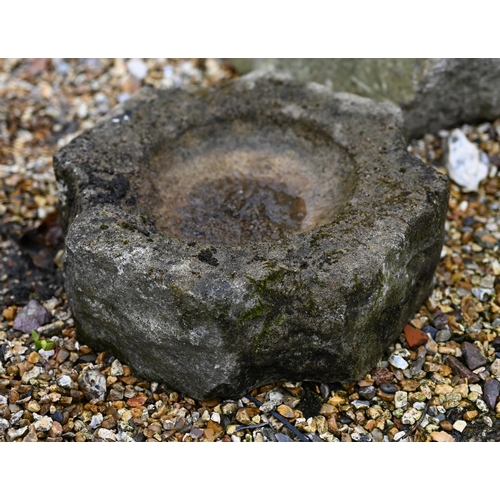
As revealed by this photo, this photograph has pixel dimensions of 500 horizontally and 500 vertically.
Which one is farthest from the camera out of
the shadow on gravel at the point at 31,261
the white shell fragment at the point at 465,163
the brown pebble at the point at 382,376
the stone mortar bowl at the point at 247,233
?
the white shell fragment at the point at 465,163

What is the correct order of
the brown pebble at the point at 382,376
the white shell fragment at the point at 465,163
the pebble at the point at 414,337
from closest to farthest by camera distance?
the brown pebble at the point at 382,376 → the pebble at the point at 414,337 → the white shell fragment at the point at 465,163

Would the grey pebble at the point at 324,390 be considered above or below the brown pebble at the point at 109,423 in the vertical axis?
above

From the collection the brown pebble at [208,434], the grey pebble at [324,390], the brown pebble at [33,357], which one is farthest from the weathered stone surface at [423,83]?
the brown pebble at [33,357]

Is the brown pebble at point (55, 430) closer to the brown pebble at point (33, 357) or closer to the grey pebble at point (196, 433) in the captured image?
the brown pebble at point (33, 357)

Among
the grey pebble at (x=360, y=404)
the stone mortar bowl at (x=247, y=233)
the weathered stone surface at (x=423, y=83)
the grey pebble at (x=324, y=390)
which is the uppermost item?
the weathered stone surface at (x=423, y=83)

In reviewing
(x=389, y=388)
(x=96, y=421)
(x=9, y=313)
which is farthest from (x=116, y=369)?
(x=389, y=388)

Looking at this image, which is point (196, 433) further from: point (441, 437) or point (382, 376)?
point (441, 437)

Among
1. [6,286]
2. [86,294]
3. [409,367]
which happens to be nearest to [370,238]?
[409,367]

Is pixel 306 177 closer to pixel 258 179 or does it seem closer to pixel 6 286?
pixel 258 179
